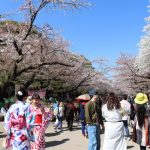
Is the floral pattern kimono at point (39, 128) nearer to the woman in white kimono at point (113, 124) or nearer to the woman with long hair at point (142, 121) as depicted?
the woman in white kimono at point (113, 124)

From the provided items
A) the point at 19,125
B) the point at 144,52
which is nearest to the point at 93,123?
the point at 19,125

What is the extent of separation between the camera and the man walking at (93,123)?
9531 mm

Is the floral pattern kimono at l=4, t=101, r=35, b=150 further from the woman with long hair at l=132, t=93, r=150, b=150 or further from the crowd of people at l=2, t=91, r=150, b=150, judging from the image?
the woman with long hair at l=132, t=93, r=150, b=150

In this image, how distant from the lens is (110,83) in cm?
6625

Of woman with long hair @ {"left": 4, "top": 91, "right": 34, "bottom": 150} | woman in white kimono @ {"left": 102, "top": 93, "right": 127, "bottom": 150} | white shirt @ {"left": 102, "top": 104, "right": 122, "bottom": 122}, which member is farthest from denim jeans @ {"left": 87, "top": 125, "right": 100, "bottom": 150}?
woman with long hair @ {"left": 4, "top": 91, "right": 34, "bottom": 150}

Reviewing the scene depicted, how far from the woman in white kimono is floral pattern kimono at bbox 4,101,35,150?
1.95m

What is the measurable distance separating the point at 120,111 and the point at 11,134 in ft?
8.06

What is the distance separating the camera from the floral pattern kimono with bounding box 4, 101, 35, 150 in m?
7.29

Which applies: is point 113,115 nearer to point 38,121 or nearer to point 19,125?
point 38,121

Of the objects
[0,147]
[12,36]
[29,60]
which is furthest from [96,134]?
[29,60]

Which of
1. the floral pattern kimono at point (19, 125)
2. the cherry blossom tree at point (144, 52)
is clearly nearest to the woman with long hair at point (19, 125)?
the floral pattern kimono at point (19, 125)

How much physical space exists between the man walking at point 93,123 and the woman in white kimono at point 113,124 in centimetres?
78

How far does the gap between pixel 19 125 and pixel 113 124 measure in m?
2.26

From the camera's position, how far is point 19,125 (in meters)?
7.32
